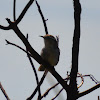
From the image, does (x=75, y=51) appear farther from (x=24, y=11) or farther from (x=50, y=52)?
(x=50, y=52)

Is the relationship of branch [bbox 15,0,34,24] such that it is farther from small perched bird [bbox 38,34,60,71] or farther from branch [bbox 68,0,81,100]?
small perched bird [bbox 38,34,60,71]

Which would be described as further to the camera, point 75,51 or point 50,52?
point 50,52

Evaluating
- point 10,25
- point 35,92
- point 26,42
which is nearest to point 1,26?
point 10,25

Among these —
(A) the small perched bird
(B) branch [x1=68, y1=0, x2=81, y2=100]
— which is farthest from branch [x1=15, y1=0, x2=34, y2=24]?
(A) the small perched bird

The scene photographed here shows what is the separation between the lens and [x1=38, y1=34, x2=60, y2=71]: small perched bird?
197 inches

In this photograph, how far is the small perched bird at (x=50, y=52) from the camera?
197 inches

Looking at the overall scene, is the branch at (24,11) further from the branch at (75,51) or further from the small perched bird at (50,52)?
the small perched bird at (50,52)

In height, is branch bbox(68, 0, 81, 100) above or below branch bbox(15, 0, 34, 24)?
below

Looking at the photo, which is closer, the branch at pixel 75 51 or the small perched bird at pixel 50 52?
the branch at pixel 75 51

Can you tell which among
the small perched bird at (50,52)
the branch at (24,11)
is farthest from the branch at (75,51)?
the small perched bird at (50,52)

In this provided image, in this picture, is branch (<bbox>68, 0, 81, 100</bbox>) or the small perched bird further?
the small perched bird

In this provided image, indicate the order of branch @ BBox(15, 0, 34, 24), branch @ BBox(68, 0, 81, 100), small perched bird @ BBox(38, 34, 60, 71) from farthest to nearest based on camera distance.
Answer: small perched bird @ BBox(38, 34, 60, 71) < branch @ BBox(68, 0, 81, 100) < branch @ BBox(15, 0, 34, 24)

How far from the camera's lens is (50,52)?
5.17 meters

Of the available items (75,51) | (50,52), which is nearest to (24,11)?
(75,51)
